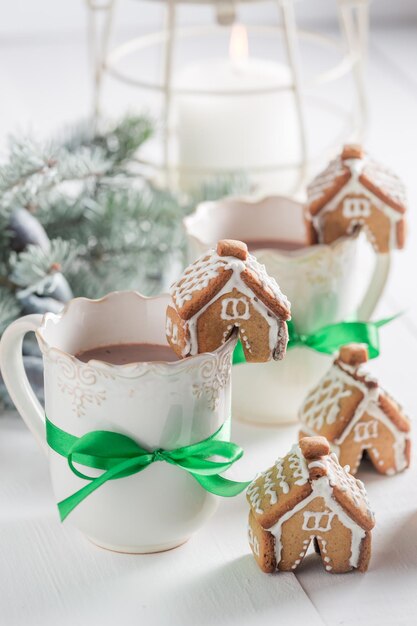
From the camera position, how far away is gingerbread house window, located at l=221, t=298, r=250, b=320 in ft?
2.29

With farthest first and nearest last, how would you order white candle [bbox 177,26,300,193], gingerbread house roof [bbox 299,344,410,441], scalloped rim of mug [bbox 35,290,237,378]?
white candle [bbox 177,26,300,193] < gingerbread house roof [bbox 299,344,410,441] < scalloped rim of mug [bbox 35,290,237,378]

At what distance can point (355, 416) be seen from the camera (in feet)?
→ 2.68

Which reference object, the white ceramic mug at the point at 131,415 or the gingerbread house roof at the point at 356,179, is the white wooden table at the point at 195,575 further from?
the gingerbread house roof at the point at 356,179

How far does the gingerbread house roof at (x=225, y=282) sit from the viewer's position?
693 mm

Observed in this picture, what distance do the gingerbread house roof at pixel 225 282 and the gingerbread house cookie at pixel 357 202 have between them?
184 millimetres

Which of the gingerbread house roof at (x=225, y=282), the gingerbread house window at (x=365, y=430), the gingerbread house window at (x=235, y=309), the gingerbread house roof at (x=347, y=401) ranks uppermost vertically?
the gingerbread house roof at (x=225, y=282)

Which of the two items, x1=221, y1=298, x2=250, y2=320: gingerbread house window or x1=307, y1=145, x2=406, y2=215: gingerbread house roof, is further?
x1=307, y1=145, x2=406, y2=215: gingerbread house roof

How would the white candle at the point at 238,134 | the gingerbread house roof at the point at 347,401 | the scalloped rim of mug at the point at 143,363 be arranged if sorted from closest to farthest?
A: 1. the scalloped rim of mug at the point at 143,363
2. the gingerbread house roof at the point at 347,401
3. the white candle at the point at 238,134

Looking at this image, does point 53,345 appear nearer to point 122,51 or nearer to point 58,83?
point 122,51

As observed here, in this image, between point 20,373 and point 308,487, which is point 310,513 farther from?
point 20,373

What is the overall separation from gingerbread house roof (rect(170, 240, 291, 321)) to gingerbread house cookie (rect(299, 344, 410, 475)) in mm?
136

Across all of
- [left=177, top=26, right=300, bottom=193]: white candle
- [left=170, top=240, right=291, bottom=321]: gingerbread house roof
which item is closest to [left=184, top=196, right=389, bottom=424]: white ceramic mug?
[left=170, top=240, right=291, bottom=321]: gingerbread house roof

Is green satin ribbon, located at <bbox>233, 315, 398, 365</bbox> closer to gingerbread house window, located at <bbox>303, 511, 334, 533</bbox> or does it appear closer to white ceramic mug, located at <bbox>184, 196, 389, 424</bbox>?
white ceramic mug, located at <bbox>184, 196, 389, 424</bbox>

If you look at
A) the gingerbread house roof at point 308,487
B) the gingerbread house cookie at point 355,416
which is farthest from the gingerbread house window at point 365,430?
the gingerbread house roof at point 308,487
